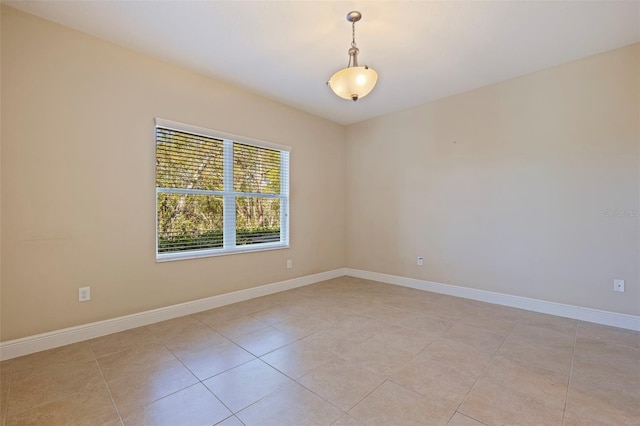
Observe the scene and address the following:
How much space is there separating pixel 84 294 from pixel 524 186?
4.62 m

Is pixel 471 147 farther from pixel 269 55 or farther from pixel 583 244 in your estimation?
pixel 269 55

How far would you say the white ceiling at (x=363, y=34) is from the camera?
217 centimetres

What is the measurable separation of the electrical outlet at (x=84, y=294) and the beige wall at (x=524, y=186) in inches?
145

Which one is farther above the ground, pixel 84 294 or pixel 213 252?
pixel 213 252

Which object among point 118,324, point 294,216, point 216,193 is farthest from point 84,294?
point 294,216

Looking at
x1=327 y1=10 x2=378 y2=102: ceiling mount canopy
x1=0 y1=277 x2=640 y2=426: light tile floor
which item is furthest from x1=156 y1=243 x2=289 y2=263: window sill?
x1=327 y1=10 x2=378 y2=102: ceiling mount canopy

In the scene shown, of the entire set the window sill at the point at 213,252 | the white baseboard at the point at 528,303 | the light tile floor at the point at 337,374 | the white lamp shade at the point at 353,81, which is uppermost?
the white lamp shade at the point at 353,81

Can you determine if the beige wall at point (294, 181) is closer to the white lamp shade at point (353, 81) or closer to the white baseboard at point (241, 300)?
the white baseboard at point (241, 300)

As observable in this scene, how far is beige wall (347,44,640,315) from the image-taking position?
2.76m

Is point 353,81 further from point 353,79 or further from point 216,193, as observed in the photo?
point 216,193

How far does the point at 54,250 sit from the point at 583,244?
496cm

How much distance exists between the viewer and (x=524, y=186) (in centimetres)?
327

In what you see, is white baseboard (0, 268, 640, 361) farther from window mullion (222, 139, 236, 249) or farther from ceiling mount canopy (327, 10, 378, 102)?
ceiling mount canopy (327, 10, 378, 102)

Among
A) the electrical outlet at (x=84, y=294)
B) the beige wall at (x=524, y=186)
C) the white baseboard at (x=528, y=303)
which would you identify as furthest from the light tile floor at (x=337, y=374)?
the beige wall at (x=524, y=186)
